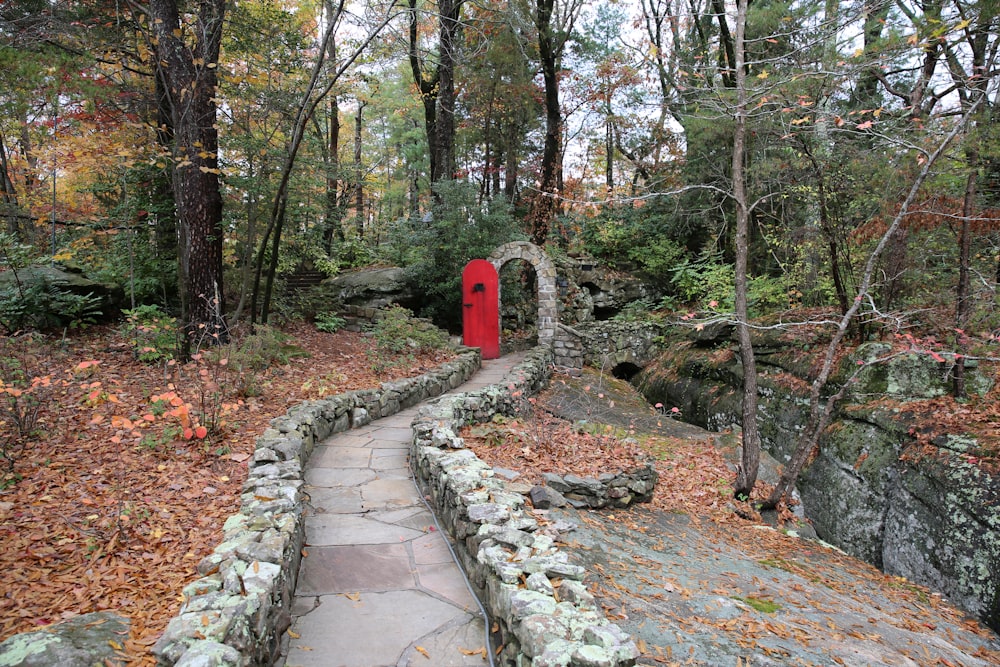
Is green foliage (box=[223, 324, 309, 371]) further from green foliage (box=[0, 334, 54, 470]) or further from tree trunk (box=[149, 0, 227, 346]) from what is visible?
green foliage (box=[0, 334, 54, 470])

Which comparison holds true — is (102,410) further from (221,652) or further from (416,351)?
(416,351)

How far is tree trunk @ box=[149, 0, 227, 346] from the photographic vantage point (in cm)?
768

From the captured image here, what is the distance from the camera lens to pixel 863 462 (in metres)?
6.64

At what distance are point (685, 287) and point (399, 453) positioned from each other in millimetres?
10782

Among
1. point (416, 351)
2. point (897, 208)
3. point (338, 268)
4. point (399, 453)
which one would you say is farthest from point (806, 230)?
point (338, 268)

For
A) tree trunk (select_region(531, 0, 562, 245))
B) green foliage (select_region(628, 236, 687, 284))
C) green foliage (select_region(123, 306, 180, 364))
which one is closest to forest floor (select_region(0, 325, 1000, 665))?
green foliage (select_region(123, 306, 180, 364))

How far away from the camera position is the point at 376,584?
3479 mm

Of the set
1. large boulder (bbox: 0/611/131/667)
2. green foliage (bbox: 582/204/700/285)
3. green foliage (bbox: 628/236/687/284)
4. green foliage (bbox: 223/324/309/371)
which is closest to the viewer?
large boulder (bbox: 0/611/131/667)

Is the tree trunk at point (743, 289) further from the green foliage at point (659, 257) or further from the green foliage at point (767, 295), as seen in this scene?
the green foliage at point (659, 257)

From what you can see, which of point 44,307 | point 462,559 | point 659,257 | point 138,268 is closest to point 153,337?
point 44,307

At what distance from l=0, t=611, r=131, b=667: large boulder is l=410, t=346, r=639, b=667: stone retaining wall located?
1.76 metres

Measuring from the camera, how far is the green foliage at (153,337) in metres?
7.72

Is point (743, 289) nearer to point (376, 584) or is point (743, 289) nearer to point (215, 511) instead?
point (376, 584)

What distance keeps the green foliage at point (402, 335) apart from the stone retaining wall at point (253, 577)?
15.9ft
